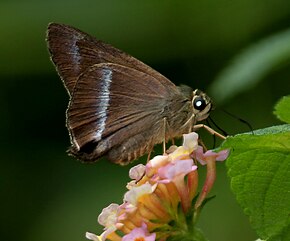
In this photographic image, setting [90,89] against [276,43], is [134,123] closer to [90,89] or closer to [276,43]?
[90,89]

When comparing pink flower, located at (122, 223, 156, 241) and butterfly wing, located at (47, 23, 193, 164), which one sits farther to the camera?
butterfly wing, located at (47, 23, 193, 164)

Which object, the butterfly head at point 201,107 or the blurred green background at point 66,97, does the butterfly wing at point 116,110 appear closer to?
the butterfly head at point 201,107

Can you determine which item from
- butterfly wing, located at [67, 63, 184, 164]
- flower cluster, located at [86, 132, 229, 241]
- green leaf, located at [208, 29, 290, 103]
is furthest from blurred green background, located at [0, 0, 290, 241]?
flower cluster, located at [86, 132, 229, 241]

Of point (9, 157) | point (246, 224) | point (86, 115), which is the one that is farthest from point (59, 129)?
point (86, 115)

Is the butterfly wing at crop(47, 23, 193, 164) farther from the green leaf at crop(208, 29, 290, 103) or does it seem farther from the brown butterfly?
the green leaf at crop(208, 29, 290, 103)

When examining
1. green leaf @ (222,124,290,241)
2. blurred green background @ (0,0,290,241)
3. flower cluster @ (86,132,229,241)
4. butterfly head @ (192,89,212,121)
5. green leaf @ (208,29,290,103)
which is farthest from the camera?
blurred green background @ (0,0,290,241)

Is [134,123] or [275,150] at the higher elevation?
[275,150]

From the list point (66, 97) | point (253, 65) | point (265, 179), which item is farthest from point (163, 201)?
point (66, 97)

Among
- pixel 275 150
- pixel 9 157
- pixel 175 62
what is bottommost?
pixel 9 157

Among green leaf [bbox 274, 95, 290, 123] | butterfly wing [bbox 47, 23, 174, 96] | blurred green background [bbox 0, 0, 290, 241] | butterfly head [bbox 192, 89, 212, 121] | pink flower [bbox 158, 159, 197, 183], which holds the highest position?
green leaf [bbox 274, 95, 290, 123]
